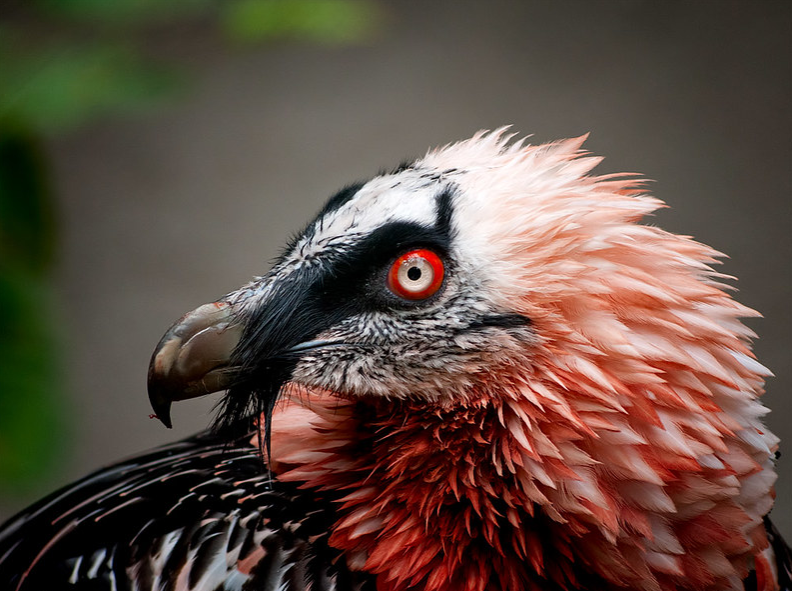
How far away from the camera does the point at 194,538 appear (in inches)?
53.4

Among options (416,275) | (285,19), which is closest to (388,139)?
(416,275)

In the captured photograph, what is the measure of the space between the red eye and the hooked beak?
287 mm

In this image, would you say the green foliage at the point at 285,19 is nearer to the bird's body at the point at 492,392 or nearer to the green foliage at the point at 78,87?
the green foliage at the point at 78,87

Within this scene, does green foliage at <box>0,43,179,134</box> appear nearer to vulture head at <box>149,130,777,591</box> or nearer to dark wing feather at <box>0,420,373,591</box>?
vulture head at <box>149,130,777,591</box>

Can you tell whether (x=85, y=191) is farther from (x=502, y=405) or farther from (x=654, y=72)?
(x=502, y=405)

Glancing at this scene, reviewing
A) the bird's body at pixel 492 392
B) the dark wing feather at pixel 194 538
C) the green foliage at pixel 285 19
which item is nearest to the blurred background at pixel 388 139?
the dark wing feather at pixel 194 538

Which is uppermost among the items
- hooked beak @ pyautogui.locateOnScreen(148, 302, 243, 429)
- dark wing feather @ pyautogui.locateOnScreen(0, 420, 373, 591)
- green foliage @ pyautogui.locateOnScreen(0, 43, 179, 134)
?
green foliage @ pyautogui.locateOnScreen(0, 43, 179, 134)

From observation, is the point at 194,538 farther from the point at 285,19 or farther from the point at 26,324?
the point at 285,19

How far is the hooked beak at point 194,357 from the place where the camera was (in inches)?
47.3

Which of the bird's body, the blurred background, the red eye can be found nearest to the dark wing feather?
the bird's body

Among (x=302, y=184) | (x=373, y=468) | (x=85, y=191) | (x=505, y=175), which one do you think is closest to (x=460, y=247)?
(x=505, y=175)

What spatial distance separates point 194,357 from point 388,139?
8.80 feet

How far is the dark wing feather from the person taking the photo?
4.21 ft

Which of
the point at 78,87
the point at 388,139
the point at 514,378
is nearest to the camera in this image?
the point at 78,87
